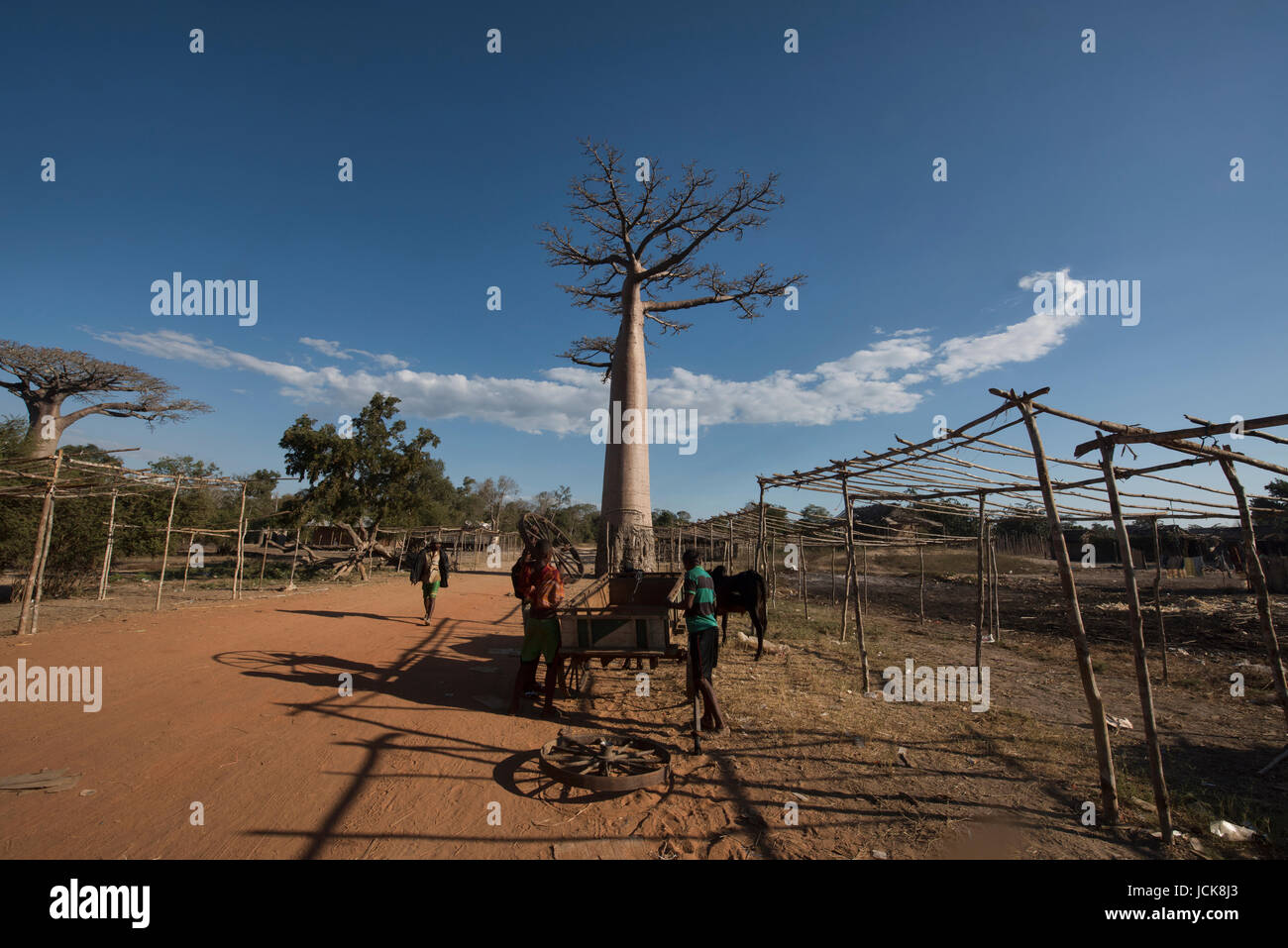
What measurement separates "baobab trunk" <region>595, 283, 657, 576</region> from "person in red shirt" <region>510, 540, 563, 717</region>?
223 inches

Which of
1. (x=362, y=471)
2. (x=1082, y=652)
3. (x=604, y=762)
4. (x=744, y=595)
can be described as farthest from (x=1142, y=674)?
(x=362, y=471)

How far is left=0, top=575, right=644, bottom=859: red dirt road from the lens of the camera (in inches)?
104

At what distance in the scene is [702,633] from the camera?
416 cm

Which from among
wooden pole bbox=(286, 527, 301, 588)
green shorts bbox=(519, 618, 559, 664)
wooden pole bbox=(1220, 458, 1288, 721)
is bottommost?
wooden pole bbox=(286, 527, 301, 588)

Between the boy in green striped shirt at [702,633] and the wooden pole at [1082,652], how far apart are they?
2178mm

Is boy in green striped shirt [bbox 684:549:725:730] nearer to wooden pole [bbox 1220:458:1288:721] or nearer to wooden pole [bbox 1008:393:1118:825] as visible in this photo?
wooden pole [bbox 1008:393:1118:825]

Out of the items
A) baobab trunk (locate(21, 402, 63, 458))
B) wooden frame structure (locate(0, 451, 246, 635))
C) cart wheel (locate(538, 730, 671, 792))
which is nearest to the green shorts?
→ cart wheel (locate(538, 730, 671, 792))

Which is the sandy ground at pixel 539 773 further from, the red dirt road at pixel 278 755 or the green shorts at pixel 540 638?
the green shorts at pixel 540 638

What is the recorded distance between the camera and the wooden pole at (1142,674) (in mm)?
2715

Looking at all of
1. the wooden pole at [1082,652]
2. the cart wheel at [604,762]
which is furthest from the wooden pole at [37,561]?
the wooden pole at [1082,652]

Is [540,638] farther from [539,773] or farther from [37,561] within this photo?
[37,561]

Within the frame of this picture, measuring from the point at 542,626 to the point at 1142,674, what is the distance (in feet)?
12.7

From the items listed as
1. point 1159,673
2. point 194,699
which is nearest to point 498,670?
point 194,699
